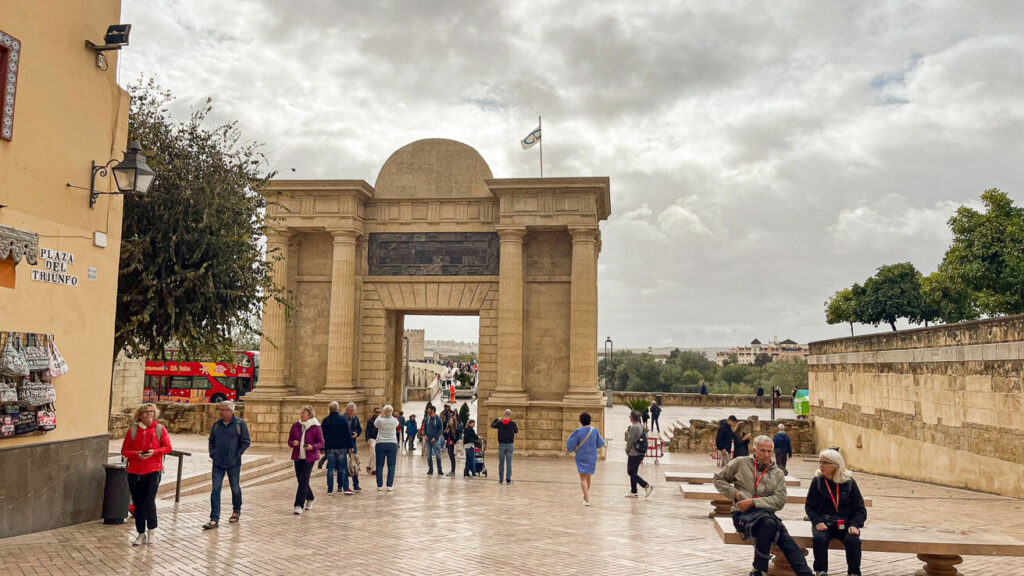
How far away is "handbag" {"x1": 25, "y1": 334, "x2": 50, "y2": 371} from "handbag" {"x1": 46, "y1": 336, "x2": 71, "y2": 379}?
6cm

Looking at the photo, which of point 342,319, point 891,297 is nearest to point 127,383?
point 342,319

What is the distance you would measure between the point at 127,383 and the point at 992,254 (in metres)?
36.0

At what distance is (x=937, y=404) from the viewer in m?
16.5

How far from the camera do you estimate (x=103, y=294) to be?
32.2 feet

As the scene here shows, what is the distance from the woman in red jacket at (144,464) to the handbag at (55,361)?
4.10 feet

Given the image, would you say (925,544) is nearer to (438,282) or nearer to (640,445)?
(640,445)

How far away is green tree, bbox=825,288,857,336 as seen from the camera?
1832 inches

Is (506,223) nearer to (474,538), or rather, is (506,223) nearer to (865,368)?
(865,368)

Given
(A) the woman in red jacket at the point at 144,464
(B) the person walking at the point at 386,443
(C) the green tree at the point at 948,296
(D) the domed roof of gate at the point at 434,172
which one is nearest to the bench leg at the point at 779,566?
(A) the woman in red jacket at the point at 144,464

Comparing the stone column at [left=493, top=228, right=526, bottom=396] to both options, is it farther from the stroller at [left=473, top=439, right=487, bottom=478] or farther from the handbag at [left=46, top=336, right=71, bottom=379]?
the handbag at [left=46, top=336, right=71, bottom=379]

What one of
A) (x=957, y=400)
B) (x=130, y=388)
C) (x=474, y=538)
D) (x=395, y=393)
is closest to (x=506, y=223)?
(x=395, y=393)

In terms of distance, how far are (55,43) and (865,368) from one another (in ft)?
69.7

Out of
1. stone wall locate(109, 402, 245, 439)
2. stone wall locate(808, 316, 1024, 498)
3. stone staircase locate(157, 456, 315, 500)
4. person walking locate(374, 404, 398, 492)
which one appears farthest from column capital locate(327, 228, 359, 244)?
stone wall locate(808, 316, 1024, 498)

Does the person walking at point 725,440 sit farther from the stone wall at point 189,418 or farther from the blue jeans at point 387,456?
the stone wall at point 189,418
